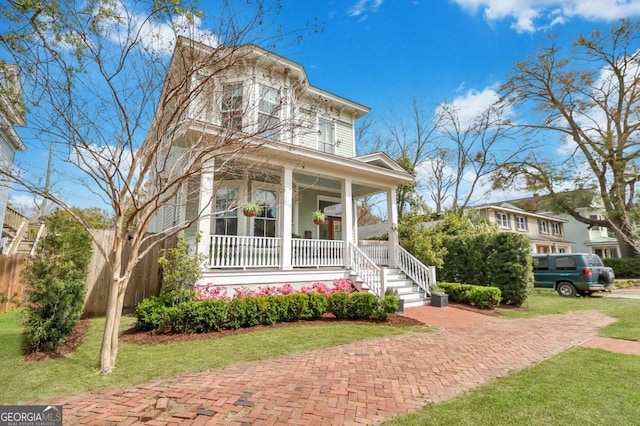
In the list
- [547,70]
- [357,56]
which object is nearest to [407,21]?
[357,56]

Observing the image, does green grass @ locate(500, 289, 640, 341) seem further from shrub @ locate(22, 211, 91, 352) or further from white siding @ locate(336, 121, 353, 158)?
shrub @ locate(22, 211, 91, 352)

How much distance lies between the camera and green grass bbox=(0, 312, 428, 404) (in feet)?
12.1

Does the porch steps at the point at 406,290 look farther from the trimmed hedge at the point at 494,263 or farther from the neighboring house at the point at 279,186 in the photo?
the trimmed hedge at the point at 494,263

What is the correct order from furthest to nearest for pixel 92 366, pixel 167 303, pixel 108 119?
pixel 167 303
pixel 108 119
pixel 92 366

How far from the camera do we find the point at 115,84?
5047 mm

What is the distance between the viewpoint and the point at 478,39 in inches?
490

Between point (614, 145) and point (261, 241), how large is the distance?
1188 inches

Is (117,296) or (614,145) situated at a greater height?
(614,145)

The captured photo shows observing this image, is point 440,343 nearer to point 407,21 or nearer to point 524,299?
point 524,299

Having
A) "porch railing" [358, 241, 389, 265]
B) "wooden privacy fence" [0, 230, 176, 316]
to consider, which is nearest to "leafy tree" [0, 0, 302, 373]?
"wooden privacy fence" [0, 230, 176, 316]

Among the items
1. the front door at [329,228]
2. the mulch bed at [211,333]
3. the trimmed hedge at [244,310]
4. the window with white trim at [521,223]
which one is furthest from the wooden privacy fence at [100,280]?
the window with white trim at [521,223]

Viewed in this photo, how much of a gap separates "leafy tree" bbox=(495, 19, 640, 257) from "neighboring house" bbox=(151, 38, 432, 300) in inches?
794

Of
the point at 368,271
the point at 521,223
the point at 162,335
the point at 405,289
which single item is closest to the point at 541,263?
the point at 405,289
